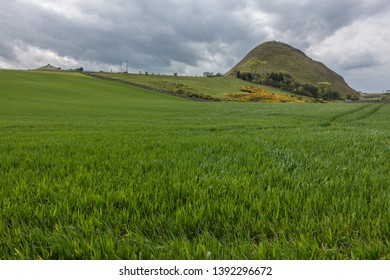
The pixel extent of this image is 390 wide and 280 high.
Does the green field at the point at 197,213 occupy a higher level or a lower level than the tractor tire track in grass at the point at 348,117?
lower

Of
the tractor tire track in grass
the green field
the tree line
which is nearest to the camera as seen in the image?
the green field

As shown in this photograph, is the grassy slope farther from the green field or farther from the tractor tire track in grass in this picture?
the green field

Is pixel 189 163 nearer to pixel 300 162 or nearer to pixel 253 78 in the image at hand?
pixel 300 162

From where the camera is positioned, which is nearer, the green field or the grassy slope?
the green field

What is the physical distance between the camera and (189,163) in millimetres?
3838

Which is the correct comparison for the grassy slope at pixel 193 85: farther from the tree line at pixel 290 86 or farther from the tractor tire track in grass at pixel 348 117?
the tractor tire track in grass at pixel 348 117

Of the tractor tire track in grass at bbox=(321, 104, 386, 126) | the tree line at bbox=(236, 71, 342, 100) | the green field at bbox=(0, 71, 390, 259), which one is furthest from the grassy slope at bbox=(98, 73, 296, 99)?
the green field at bbox=(0, 71, 390, 259)

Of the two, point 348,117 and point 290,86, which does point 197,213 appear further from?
point 290,86

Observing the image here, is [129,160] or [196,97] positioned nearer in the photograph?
[129,160]

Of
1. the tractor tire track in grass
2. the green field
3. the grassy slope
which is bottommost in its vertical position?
the green field

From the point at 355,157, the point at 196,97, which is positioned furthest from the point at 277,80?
the point at 355,157

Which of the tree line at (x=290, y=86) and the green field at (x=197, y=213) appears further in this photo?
the tree line at (x=290, y=86)

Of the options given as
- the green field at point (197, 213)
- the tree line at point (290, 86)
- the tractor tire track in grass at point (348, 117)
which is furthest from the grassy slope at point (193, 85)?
the green field at point (197, 213)
